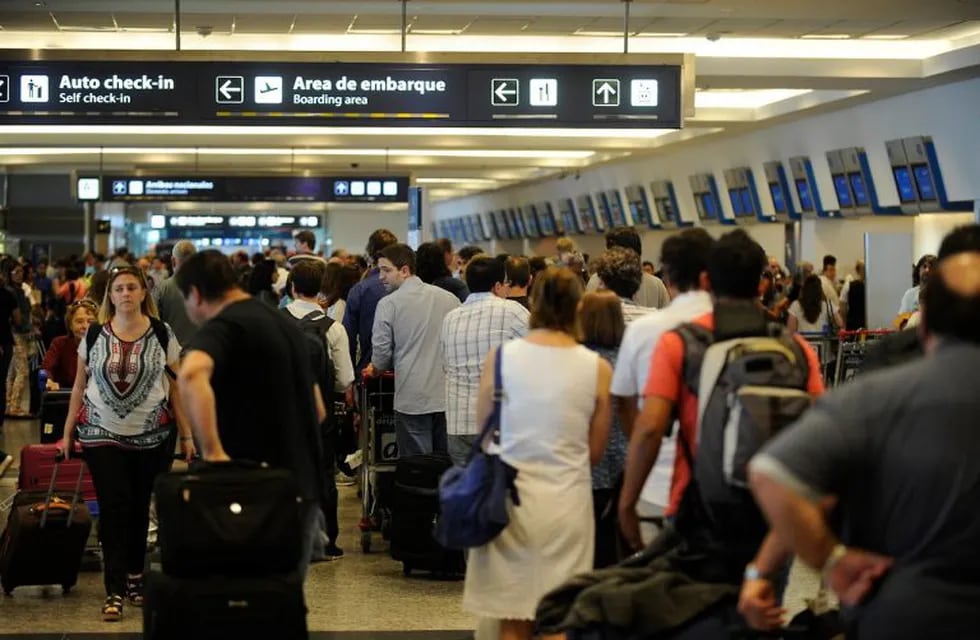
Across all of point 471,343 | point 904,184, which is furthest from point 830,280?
point 471,343

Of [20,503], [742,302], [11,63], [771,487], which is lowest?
[20,503]

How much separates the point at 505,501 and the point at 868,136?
15472 mm

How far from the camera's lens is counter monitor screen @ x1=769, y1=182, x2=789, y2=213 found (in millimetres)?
23141

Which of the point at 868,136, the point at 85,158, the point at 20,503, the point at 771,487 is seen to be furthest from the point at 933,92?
the point at 85,158

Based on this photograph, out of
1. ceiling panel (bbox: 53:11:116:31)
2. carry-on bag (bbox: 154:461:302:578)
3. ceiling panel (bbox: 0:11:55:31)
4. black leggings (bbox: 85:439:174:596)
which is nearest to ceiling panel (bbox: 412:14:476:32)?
ceiling panel (bbox: 53:11:116:31)

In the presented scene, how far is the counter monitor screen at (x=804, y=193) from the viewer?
870 inches

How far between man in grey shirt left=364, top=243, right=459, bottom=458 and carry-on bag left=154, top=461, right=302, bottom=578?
3778 millimetres

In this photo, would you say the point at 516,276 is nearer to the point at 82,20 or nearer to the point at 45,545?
the point at 45,545

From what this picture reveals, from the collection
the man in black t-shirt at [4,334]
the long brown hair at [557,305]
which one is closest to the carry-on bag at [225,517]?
the long brown hair at [557,305]

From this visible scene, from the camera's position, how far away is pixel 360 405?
9875 mm

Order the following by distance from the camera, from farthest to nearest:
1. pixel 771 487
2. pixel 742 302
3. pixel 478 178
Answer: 1. pixel 478 178
2. pixel 742 302
3. pixel 771 487

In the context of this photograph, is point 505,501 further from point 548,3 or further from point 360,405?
point 548,3

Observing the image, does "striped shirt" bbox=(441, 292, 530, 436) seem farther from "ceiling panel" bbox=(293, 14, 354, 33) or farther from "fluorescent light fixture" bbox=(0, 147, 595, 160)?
"fluorescent light fixture" bbox=(0, 147, 595, 160)

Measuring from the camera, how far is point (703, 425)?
14.0 feet
